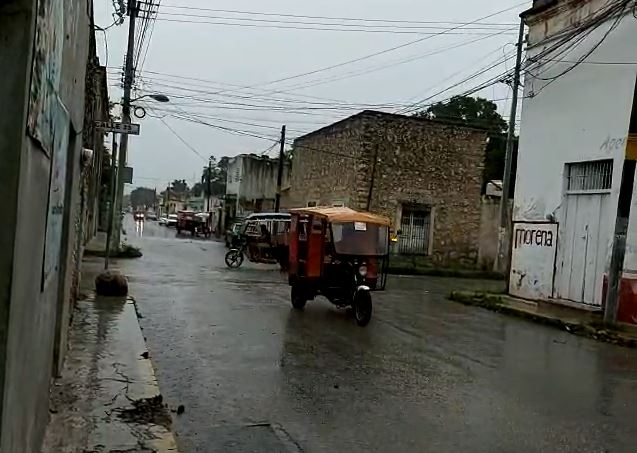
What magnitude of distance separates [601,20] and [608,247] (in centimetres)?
483

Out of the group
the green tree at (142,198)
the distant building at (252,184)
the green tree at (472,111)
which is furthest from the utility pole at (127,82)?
the green tree at (142,198)

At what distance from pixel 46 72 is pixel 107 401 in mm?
4228

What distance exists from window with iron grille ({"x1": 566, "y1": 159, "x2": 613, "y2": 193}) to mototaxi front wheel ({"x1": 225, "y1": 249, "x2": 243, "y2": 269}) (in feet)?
42.7

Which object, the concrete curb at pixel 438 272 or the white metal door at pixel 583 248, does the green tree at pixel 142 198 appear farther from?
the white metal door at pixel 583 248

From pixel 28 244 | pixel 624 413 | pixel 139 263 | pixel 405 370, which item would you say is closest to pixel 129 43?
pixel 139 263

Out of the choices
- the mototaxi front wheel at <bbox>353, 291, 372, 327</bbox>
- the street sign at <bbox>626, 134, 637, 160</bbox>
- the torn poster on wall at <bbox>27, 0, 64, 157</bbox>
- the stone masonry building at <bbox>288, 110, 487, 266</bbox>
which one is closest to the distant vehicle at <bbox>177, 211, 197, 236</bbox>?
the stone masonry building at <bbox>288, 110, 487, 266</bbox>

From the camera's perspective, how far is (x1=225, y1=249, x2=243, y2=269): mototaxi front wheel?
86.8 ft

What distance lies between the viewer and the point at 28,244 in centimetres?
291

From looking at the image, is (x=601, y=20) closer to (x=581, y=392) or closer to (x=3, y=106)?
(x=581, y=392)

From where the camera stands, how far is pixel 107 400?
259 inches

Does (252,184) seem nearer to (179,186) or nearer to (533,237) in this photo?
(533,237)

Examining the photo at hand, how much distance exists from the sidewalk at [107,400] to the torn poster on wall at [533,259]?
10.9m

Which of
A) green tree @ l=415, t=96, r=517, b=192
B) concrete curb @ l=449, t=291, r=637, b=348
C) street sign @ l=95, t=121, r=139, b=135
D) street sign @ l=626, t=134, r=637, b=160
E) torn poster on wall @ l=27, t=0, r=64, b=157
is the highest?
green tree @ l=415, t=96, r=517, b=192

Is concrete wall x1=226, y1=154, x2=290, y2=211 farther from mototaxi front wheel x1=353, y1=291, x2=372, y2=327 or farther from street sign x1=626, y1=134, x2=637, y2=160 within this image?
street sign x1=626, y1=134, x2=637, y2=160
